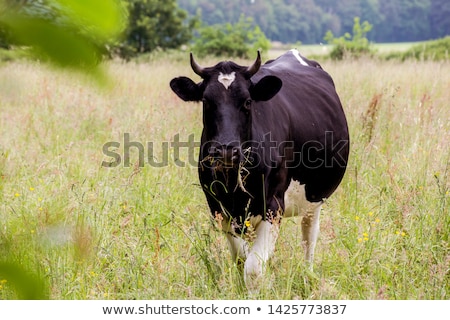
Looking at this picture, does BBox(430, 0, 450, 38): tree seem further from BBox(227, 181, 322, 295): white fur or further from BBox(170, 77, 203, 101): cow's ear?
BBox(170, 77, 203, 101): cow's ear

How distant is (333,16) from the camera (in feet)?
245

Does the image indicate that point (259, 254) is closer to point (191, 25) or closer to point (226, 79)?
point (226, 79)

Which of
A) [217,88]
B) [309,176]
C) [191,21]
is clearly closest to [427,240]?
[309,176]

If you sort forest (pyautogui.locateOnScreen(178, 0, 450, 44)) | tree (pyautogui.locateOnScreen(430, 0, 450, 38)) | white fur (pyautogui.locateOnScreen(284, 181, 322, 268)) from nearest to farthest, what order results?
white fur (pyautogui.locateOnScreen(284, 181, 322, 268)), tree (pyautogui.locateOnScreen(430, 0, 450, 38)), forest (pyautogui.locateOnScreen(178, 0, 450, 44))

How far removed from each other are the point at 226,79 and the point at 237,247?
3.37ft

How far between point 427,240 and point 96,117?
4838 millimetres

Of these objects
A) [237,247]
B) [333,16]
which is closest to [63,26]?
[237,247]

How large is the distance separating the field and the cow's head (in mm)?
584

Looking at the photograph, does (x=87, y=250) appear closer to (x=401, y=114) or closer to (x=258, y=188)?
(x=258, y=188)

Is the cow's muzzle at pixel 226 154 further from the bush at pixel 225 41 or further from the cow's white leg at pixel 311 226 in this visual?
the bush at pixel 225 41

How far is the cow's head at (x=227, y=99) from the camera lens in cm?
362

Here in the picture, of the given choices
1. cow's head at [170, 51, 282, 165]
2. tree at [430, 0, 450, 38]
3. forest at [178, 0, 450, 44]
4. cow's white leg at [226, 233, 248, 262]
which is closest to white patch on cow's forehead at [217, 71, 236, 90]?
cow's head at [170, 51, 282, 165]

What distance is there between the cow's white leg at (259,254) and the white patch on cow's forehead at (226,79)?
84cm

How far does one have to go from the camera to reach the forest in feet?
176
